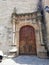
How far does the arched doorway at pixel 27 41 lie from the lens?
10055mm

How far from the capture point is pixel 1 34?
413 inches

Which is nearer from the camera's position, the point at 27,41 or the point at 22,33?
the point at 27,41

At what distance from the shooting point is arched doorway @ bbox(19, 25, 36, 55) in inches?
396

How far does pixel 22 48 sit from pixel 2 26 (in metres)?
2.28

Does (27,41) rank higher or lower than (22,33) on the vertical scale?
lower

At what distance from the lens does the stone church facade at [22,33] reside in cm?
989

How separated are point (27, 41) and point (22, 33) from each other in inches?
27.8

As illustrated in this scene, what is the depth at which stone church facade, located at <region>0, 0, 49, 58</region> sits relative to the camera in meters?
9.89

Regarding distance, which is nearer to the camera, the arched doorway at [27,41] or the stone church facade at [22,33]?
the stone church facade at [22,33]

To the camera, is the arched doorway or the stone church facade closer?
the stone church facade

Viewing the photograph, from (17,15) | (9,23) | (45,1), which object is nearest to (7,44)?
(9,23)

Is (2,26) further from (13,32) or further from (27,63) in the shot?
(27,63)

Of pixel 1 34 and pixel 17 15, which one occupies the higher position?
pixel 17 15

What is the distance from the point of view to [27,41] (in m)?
10.2
